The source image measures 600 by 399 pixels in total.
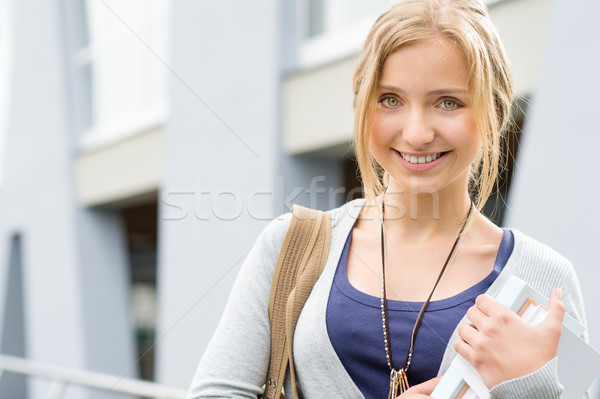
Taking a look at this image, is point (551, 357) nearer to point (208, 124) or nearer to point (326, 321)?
point (326, 321)

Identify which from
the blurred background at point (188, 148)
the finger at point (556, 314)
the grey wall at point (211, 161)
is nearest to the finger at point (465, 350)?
the finger at point (556, 314)

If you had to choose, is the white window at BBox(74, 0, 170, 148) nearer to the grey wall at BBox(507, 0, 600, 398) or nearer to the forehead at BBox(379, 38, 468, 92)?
the grey wall at BBox(507, 0, 600, 398)

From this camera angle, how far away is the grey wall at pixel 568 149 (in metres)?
2.90

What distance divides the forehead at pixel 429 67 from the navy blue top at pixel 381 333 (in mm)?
328

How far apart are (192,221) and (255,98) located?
117 cm

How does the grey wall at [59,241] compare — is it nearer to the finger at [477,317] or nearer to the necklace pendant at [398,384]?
the necklace pendant at [398,384]

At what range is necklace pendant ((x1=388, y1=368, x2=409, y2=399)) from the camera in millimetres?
1168

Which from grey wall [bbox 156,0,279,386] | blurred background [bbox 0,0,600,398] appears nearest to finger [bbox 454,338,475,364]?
blurred background [bbox 0,0,600,398]

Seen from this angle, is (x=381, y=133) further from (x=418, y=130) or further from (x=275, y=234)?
(x=275, y=234)

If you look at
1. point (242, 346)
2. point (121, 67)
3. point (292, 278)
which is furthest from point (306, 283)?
point (121, 67)

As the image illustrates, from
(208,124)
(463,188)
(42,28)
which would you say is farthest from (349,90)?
(42,28)

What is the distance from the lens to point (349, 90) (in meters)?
4.34

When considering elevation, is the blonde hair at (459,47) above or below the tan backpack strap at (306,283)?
above

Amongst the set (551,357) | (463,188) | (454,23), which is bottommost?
(551,357)
